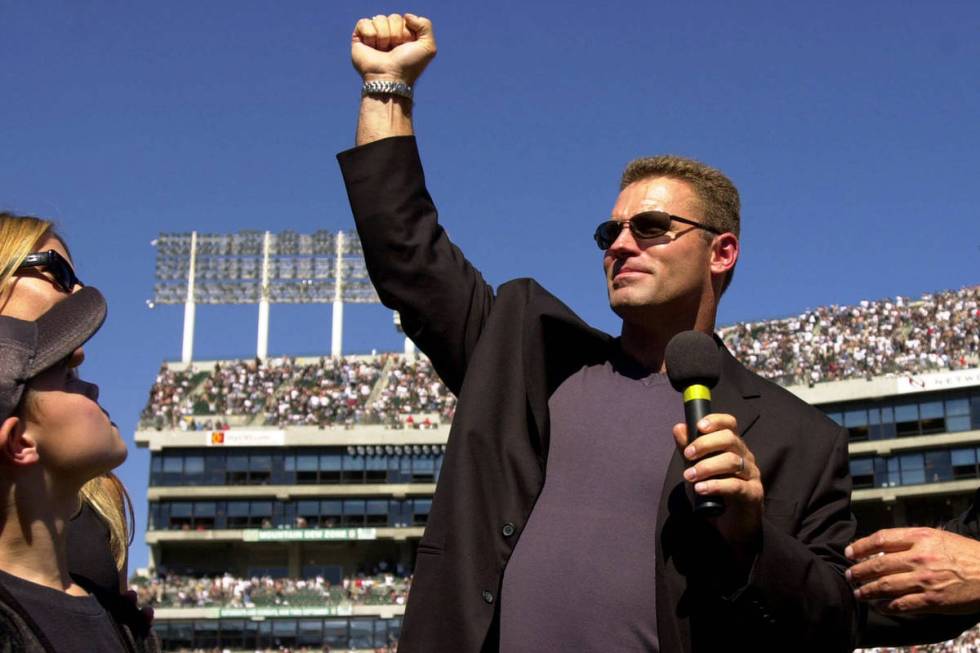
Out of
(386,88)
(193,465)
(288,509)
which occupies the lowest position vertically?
(386,88)

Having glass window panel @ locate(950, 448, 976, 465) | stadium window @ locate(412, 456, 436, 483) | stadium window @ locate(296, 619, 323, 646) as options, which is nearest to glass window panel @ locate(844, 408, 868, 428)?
glass window panel @ locate(950, 448, 976, 465)

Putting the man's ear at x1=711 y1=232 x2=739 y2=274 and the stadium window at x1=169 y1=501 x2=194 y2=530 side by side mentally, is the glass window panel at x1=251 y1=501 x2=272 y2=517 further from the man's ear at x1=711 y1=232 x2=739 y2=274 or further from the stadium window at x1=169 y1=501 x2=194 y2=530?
the man's ear at x1=711 y1=232 x2=739 y2=274

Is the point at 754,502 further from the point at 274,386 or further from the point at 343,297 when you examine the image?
the point at 343,297

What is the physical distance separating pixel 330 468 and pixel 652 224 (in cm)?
5621

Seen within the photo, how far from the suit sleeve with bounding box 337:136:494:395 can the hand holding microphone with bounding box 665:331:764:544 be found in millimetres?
874

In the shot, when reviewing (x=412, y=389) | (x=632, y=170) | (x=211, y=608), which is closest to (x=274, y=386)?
(x=412, y=389)

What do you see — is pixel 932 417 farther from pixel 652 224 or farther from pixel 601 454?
pixel 601 454

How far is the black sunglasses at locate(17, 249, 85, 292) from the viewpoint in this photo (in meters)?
3.90

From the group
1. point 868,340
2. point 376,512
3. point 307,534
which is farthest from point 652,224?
point 376,512

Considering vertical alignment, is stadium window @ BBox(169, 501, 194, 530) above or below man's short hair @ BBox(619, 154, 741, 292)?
above

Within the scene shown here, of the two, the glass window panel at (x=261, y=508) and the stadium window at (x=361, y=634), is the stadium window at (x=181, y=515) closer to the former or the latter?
the glass window panel at (x=261, y=508)

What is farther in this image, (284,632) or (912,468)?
(284,632)

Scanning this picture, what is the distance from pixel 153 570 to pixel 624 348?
57.7m

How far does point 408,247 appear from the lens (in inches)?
168
